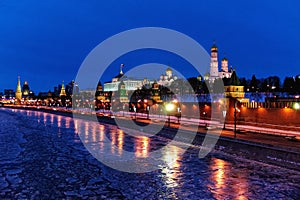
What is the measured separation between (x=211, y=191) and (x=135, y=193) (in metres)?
2.54

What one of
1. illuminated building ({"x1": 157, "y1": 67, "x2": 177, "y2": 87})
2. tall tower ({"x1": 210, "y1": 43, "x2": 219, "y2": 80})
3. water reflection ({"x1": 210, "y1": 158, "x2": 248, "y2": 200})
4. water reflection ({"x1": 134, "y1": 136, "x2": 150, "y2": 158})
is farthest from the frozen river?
illuminated building ({"x1": 157, "y1": 67, "x2": 177, "y2": 87})

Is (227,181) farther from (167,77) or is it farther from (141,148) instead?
(167,77)

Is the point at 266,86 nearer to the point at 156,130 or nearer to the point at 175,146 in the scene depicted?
the point at 156,130

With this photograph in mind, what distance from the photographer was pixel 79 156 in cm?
1786

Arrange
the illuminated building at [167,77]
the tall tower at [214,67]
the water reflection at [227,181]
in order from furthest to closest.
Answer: the illuminated building at [167,77] < the tall tower at [214,67] < the water reflection at [227,181]

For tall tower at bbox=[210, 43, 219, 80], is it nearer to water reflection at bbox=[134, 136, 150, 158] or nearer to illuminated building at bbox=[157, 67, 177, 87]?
illuminated building at bbox=[157, 67, 177, 87]

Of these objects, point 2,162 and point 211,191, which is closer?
point 211,191

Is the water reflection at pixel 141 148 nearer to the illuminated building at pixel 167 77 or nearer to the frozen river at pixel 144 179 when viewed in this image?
the frozen river at pixel 144 179

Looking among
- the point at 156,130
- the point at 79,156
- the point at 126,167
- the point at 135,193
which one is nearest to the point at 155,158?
the point at 126,167

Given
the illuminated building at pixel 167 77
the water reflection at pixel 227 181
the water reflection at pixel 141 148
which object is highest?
the illuminated building at pixel 167 77

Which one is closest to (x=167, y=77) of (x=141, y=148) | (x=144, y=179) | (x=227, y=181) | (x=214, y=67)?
(x=214, y=67)

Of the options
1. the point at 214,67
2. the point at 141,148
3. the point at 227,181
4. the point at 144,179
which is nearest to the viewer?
the point at 227,181

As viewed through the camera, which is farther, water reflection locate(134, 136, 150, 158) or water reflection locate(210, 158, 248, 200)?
A: water reflection locate(134, 136, 150, 158)

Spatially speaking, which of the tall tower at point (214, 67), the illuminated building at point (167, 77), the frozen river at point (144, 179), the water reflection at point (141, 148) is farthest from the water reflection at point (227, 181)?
the illuminated building at point (167, 77)
